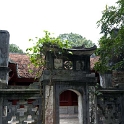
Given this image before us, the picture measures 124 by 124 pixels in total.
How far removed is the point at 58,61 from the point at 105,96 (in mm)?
1917

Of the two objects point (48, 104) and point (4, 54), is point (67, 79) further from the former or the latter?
point (4, 54)

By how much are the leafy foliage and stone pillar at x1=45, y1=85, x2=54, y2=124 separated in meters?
0.73

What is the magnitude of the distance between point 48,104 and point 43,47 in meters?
1.64

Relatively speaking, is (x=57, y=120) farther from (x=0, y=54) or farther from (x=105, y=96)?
(x=0, y=54)

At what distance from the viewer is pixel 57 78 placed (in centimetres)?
538

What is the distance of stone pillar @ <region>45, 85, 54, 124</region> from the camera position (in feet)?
17.2

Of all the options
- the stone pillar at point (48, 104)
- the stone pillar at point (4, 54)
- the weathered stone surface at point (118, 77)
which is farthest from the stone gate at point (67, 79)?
the stone pillar at point (4, 54)

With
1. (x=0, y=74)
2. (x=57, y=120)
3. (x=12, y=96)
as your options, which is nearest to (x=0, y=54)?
(x=0, y=74)

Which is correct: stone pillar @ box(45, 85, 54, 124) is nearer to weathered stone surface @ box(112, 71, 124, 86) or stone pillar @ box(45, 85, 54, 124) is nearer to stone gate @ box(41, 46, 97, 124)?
stone gate @ box(41, 46, 97, 124)

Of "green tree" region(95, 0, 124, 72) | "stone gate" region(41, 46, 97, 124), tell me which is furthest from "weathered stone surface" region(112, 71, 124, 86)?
"stone gate" region(41, 46, 97, 124)

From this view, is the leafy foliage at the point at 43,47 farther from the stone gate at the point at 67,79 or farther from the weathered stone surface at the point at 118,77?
the weathered stone surface at the point at 118,77

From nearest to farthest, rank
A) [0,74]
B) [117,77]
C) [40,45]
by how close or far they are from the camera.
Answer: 1. [40,45]
2. [117,77]
3. [0,74]

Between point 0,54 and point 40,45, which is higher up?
point 0,54

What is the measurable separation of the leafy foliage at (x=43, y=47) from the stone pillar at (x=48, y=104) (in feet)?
2.38
